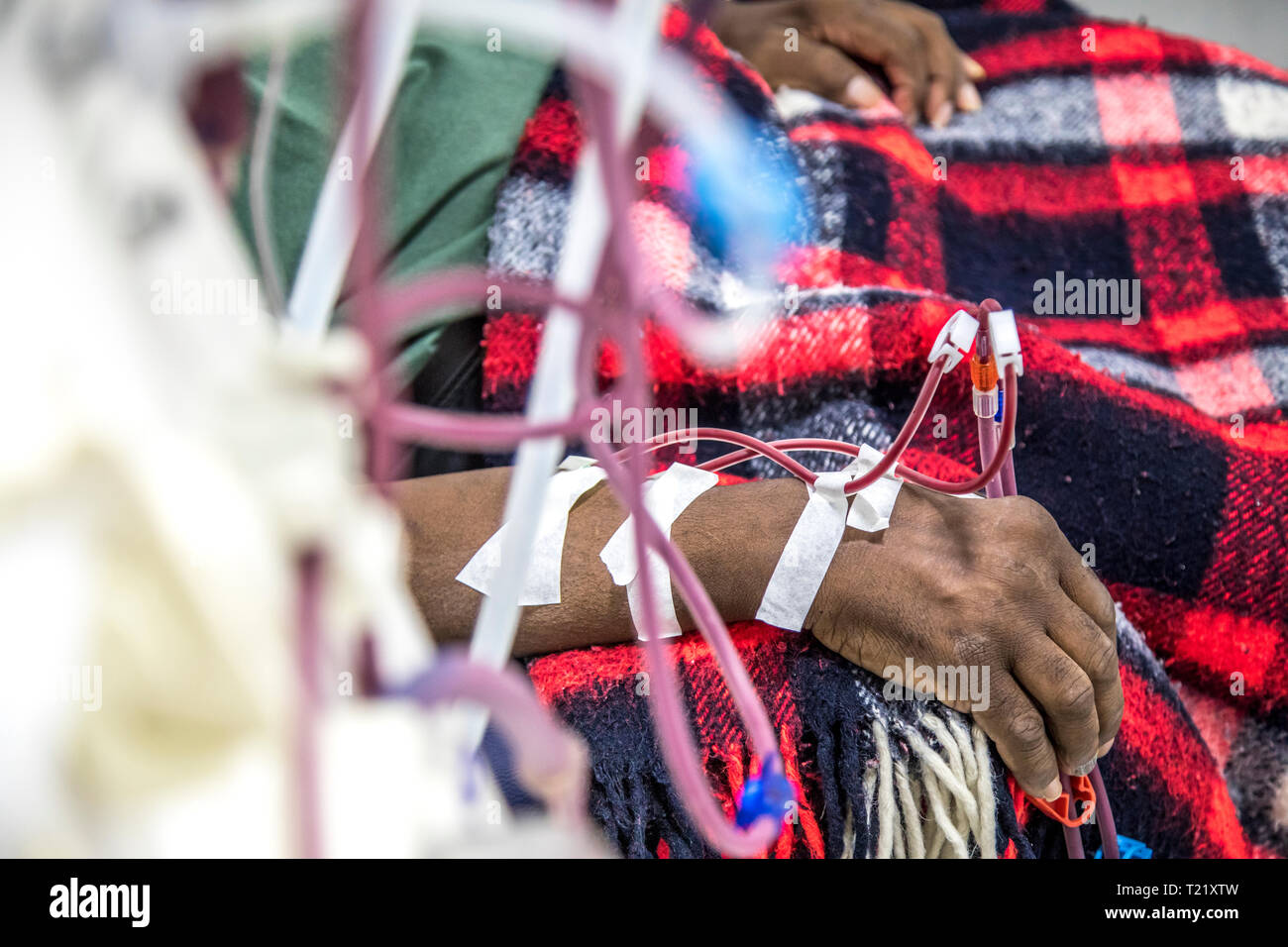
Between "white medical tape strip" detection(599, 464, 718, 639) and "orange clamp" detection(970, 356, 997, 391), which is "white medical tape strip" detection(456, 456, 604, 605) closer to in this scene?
"white medical tape strip" detection(599, 464, 718, 639)

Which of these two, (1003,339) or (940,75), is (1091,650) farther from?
(940,75)

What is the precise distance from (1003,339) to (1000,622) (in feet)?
0.52

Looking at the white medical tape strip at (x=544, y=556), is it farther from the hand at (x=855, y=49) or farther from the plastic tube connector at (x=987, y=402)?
the hand at (x=855, y=49)

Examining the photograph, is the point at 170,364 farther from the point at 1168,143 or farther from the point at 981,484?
the point at 1168,143

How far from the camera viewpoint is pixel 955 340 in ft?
1.84

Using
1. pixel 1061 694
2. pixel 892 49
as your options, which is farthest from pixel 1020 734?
pixel 892 49

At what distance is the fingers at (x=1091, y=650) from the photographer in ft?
1.66
